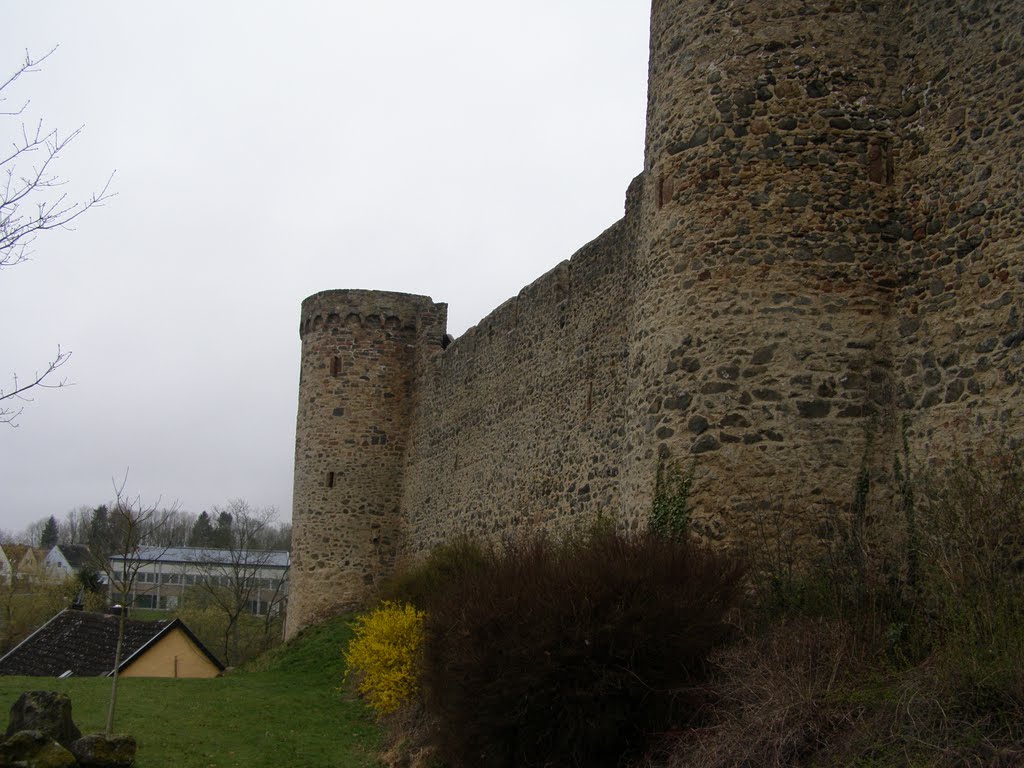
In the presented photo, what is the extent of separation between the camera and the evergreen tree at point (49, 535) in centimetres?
11731

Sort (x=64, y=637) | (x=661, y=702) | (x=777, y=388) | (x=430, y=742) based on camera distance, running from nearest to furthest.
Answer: (x=661, y=702) → (x=777, y=388) → (x=430, y=742) → (x=64, y=637)

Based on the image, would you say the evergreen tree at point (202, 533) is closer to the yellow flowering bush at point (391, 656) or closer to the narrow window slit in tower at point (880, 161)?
the yellow flowering bush at point (391, 656)

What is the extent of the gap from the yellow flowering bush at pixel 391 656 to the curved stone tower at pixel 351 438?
9.79 metres

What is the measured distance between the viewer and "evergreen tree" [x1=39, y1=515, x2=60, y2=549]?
11731 cm

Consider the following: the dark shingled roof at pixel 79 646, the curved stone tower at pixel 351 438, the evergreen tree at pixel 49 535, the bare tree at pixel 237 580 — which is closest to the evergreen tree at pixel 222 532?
the bare tree at pixel 237 580

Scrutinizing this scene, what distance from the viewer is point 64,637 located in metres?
29.8

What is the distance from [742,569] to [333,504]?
16.6m

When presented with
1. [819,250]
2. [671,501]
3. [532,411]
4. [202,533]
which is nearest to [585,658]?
[671,501]

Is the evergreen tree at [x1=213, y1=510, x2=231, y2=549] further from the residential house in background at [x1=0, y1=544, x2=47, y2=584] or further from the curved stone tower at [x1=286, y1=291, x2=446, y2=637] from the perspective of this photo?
the curved stone tower at [x1=286, y1=291, x2=446, y2=637]

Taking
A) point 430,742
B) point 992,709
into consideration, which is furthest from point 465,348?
point 992,709

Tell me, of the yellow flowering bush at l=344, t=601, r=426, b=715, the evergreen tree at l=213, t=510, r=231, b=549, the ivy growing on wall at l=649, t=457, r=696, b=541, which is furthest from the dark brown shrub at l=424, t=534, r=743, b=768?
the evergreen tree at l=213, t=510, r=231, b=549

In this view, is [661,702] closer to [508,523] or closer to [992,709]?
[992,709]

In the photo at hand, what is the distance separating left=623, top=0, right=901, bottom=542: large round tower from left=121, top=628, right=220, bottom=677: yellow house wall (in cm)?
2192

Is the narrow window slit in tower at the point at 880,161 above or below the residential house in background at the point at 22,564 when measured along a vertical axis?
above
